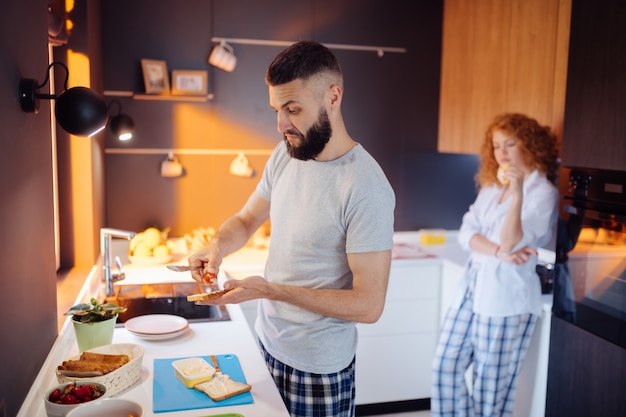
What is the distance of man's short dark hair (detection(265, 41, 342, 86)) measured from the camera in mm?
1618

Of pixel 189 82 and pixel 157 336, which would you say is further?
pixel 189 82

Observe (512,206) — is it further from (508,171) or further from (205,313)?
(205,313)

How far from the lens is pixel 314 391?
175cm

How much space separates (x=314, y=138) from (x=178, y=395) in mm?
744

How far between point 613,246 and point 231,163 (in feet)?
7.20

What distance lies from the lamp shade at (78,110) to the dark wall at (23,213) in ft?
0.30

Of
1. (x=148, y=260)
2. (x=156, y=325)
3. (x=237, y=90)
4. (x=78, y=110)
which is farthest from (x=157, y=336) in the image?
(x=237, y=90)

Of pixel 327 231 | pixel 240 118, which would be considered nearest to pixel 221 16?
pixel 240 118

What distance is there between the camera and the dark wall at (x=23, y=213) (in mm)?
1303

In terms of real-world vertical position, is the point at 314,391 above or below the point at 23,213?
below

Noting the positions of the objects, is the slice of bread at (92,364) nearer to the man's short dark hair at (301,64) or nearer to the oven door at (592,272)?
the man's short dark hair at (301,64)

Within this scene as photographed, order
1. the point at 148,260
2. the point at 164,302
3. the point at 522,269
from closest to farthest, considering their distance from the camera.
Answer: the point at 164,302, the point at 522,269, the point at 148,260

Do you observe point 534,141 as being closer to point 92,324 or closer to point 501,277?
point 501,277

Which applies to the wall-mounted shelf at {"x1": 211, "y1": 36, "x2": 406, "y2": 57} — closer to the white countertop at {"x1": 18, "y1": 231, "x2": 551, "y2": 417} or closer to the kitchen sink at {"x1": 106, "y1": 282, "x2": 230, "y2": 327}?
the white countertop at {"x1": 18, "y1": 231, "x2": 551, "y2": 417}
